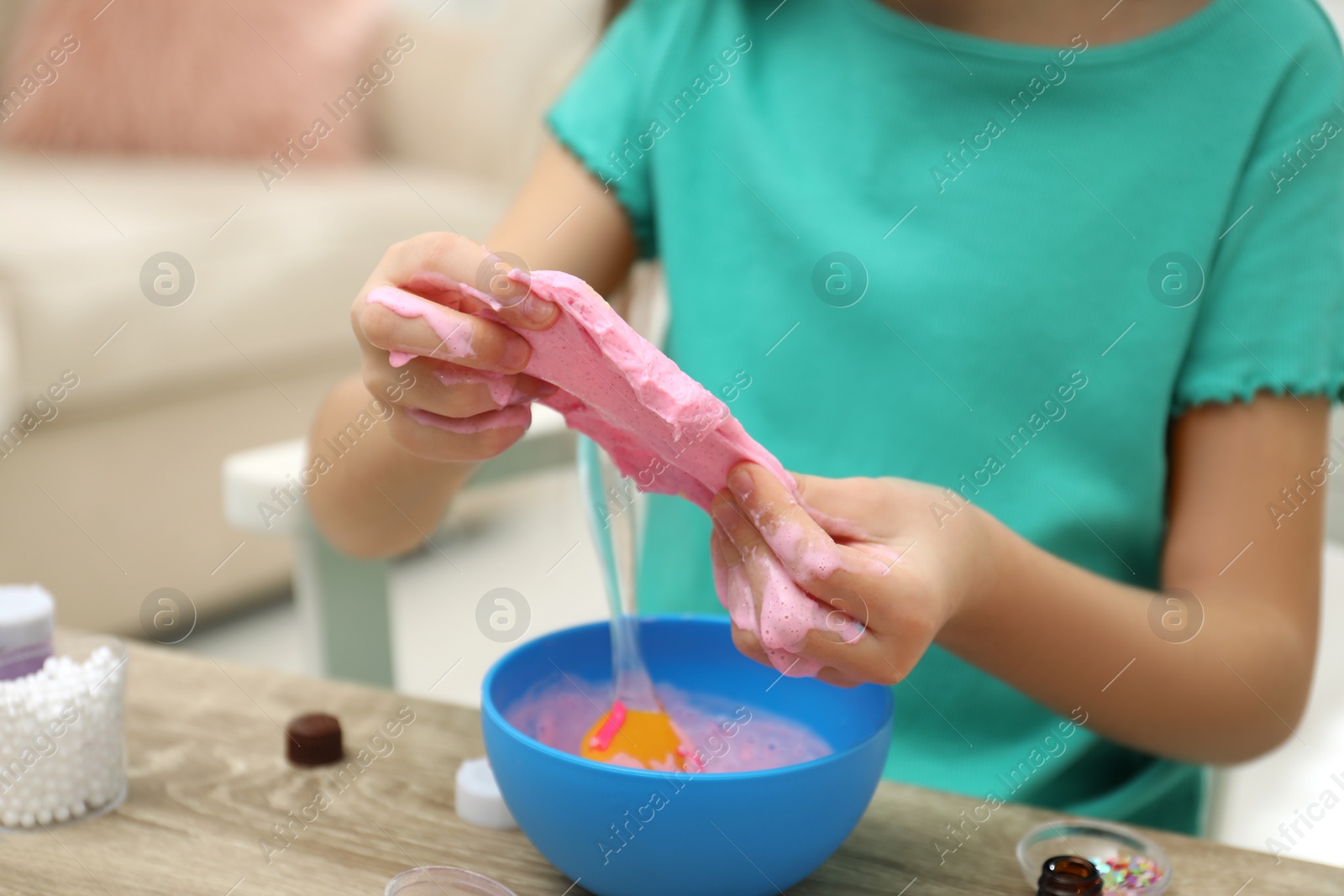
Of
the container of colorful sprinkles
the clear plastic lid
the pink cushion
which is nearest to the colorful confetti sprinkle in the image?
the container of colorful sprinkles

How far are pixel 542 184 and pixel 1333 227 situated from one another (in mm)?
530

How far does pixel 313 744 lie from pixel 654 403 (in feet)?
0.93

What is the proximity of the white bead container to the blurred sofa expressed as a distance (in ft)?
3.54

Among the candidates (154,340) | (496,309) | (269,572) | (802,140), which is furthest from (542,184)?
(269,572)

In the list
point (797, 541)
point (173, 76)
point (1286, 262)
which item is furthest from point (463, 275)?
point (173, 76)

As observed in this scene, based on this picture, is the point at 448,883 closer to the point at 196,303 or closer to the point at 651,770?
the point at 651,770

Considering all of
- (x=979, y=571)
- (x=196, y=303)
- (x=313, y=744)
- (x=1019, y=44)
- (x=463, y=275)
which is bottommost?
(x=196, y=303)

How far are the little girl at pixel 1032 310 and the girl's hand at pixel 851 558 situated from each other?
0.47ft

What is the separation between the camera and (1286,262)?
0.76 m

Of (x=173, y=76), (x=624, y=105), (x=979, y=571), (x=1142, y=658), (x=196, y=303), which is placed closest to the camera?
(x=979, y=571)

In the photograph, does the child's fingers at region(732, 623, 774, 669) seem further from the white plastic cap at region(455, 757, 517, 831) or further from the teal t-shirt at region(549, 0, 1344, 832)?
the teal t-shirt at region(549, 0, 1344, 832)

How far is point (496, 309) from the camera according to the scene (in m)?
0.50

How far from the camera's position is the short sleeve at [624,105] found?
2.88 feet

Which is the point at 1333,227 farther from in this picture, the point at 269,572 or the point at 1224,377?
the point at 269,572
